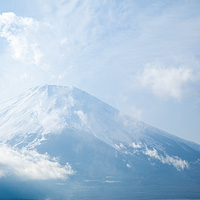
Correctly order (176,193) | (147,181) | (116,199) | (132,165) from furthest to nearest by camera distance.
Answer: (132,165) → (147,181) → (176,193) → (116,199)

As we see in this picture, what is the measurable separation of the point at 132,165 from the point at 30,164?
73.9m

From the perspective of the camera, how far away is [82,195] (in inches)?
5025

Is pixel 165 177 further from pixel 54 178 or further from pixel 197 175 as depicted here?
pixel 54 178

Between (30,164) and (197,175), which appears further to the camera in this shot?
(197,175)

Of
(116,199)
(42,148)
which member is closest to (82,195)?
Result: (116,199)

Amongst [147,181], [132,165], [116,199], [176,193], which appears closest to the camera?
[116,199]

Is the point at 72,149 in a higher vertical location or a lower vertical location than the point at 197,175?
higher

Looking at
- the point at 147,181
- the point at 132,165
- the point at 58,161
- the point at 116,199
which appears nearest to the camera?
the point at 116,199

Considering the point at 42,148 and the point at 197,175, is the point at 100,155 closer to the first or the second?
the point at 42,148

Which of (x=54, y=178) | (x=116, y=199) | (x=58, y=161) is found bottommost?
(x=116, y=199)

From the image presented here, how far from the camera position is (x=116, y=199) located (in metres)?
120

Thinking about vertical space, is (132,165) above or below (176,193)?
above

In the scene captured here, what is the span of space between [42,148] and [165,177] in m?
90.5

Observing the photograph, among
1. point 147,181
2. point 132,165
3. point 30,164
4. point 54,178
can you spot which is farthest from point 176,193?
point 30,164
